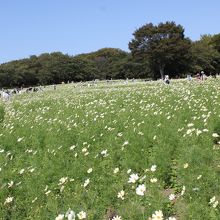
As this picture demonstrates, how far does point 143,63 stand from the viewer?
9894 cm

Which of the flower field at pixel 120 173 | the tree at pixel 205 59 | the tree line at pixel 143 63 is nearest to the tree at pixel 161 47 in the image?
the tree line at pixel 143 63

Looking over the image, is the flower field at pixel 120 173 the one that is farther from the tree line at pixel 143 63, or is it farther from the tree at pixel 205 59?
the tree at pixel 205 59

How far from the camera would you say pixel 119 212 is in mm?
6430

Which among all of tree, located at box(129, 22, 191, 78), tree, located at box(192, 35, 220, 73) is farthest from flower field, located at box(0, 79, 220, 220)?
tree, located at box(192, 35, 220, 73)

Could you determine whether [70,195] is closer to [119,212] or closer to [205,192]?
[119,212]

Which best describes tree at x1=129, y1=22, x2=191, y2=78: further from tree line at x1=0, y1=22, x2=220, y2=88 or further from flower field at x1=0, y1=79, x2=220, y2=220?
flower field at x1=0, y1=79, x2=220, y2=220

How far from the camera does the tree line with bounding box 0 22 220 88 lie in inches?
3533

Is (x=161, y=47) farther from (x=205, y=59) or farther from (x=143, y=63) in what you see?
(x=205, y=59)

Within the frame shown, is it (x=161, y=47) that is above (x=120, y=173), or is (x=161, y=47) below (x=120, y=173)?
above

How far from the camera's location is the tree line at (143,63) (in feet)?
294

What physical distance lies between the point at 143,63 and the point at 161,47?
37.3 ft

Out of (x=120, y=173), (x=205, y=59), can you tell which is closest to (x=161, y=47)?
(x=205, y=59)

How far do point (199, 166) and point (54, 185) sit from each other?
2712 mm

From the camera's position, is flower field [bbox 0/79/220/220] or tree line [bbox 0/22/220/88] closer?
flower field [bbox 0/79/220/220]
